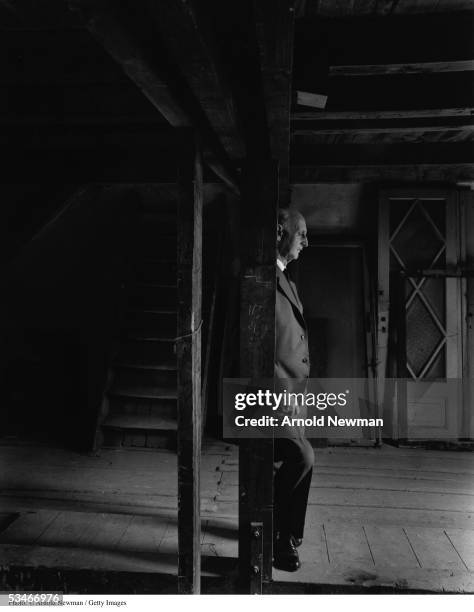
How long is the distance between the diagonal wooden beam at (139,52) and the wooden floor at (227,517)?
2.45 m

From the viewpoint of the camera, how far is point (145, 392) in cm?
560

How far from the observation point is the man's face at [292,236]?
3.11 meters

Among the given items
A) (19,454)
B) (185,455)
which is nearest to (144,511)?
(185,455)

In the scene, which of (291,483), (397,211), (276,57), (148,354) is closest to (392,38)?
(276,57)

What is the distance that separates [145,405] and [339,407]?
2249mm

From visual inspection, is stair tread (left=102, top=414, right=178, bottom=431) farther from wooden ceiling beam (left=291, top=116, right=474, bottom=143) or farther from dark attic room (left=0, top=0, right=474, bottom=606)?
wooden ceiling beam (left=291, top=116, right=474, bottom=143)

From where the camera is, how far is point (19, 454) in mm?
5102

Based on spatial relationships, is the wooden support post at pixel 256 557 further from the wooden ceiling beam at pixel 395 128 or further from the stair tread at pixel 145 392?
the stair tread at pixel 145 392

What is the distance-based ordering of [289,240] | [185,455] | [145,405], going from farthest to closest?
[145,405] < [289,240] < [185,455]

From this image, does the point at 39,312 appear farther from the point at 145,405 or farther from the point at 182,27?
the point at 182,27

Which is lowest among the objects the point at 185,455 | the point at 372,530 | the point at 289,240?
the point at 372,530

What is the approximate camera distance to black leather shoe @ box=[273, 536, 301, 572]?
2.94m

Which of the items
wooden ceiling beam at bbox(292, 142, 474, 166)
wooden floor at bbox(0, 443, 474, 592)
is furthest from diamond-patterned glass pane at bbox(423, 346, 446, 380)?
wooden ceiling beam at bbox(292, 142, 474, 166)

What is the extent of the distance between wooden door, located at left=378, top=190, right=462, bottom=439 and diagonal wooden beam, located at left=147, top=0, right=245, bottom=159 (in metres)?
3.93
